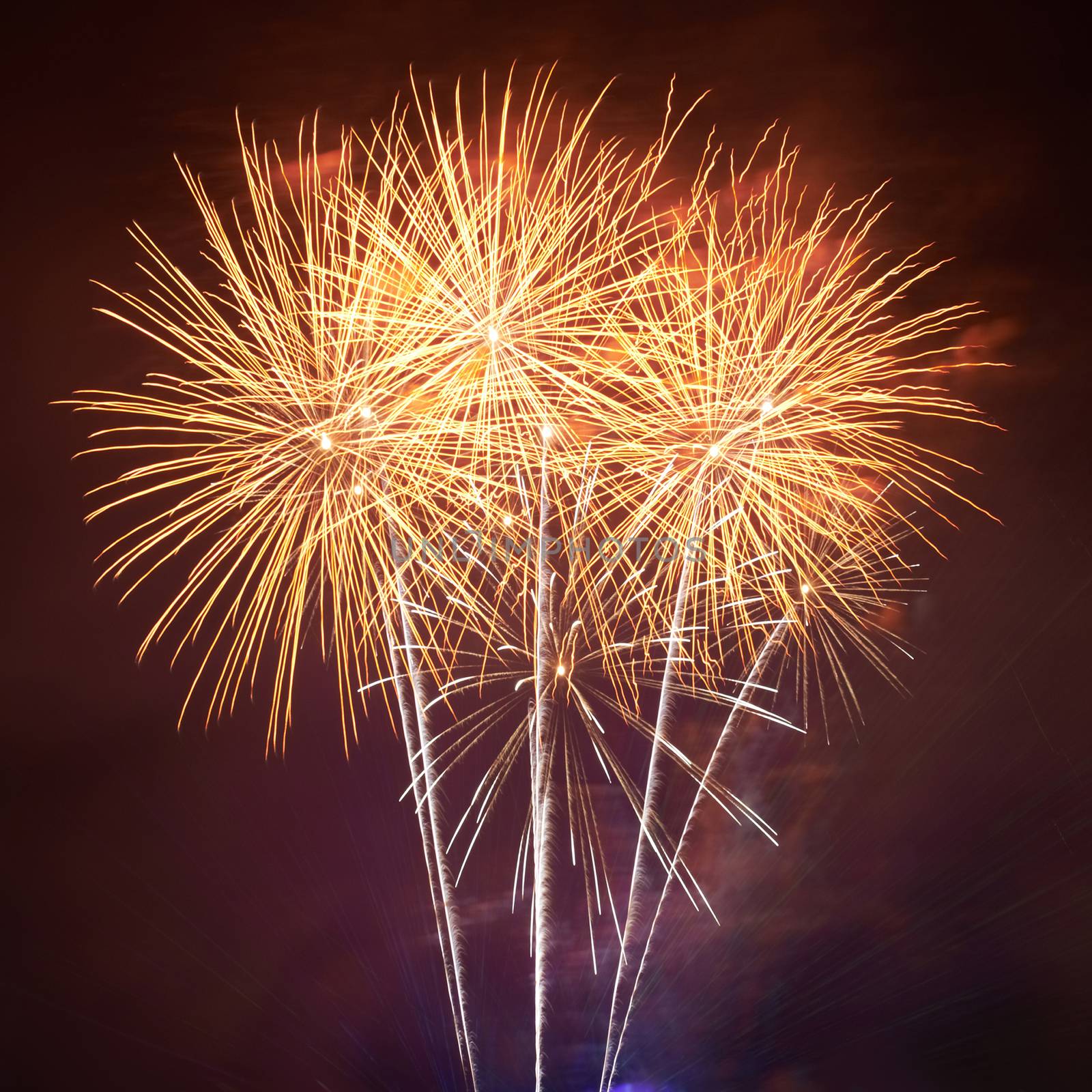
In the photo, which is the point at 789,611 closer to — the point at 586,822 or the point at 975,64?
the point at 586,822

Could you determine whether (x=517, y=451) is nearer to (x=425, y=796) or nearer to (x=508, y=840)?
(x=425, y=796)

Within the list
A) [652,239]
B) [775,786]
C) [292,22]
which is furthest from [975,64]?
[775,786]

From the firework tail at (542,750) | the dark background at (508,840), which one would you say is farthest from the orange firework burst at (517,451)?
the dark background at (508,840)

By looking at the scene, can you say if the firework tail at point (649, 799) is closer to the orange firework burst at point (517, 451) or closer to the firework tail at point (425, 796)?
the orange firework burst at point (517, 451)

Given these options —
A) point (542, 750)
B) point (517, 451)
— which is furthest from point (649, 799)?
point (517, 451)

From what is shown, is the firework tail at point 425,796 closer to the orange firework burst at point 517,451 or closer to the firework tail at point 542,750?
the orange firework burst at point 517,451

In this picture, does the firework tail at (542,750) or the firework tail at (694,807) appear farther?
the firework tail at (694,807)

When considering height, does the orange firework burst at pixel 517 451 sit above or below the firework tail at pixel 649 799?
above
